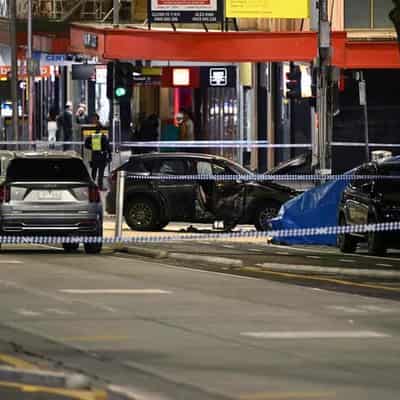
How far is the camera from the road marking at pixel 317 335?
45.1 ft

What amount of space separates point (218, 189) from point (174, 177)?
3.27 ft

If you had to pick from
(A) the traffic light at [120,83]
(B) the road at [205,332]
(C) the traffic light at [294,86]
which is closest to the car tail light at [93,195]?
(B) the road at [205,332]

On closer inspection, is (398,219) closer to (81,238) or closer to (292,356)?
(81,238)

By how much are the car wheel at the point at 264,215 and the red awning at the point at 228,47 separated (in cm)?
1135

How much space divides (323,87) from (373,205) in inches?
228

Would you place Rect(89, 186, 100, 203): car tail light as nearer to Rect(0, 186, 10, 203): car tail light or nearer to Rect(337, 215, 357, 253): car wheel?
Rect(0, 186, 10, 203): car tail light

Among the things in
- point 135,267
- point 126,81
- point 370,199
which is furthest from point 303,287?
point 126,81

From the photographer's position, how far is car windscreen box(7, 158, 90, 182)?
974 inches

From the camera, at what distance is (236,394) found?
10.5 metres

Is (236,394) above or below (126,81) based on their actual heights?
below

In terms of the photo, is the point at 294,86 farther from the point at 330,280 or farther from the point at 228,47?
the point at 330,280

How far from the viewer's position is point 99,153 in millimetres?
42312

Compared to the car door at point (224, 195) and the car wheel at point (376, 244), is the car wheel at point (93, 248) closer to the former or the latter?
the car wheel at point (376, 244)

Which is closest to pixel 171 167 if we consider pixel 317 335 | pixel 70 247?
pixel 70 247
